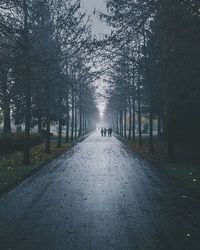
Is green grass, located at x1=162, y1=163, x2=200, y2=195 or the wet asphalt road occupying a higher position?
green grass, located at x1=162, y1=163, x2=200, y2=195

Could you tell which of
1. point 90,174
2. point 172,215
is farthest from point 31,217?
point 90,174

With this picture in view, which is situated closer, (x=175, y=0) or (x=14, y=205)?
(x=14, y=205)

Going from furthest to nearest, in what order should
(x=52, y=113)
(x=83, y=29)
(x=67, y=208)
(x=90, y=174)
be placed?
(x=52, y=113), (x=83, y=29), (x=90, y=174), (x=67, y=208)

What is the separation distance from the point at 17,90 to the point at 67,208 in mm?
16799

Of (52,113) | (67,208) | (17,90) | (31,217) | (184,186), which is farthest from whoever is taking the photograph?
(52,113)

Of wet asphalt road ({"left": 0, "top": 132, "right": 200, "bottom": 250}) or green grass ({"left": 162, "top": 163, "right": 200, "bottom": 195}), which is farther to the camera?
green grass ({"left": 162, "top": 163, "right": 200, "bottom": 195})

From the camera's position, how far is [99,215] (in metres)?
8.95

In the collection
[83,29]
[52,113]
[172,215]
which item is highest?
[83,29]

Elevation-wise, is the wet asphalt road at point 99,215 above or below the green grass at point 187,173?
below

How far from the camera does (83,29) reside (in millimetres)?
27469

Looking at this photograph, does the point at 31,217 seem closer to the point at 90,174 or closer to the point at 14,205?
the point at 14,205

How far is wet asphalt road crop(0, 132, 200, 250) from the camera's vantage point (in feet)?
22.8

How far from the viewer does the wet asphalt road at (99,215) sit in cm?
694

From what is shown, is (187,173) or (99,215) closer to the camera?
(99,215)
